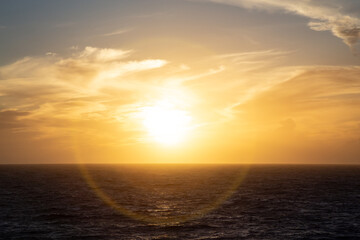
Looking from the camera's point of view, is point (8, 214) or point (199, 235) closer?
point (199, 235)

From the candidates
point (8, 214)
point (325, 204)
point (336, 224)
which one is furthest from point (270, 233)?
point (8, 214)

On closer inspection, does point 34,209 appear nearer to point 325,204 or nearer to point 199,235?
point 199,235

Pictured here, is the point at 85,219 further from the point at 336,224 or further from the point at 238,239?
the point at 336,224

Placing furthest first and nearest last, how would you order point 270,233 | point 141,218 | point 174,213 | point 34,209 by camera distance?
point 34,209, point 174,213, point 141,218, point 270,233

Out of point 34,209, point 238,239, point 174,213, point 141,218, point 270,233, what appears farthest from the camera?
point 34,209

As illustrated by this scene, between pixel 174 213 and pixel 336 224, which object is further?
pixel 174 213

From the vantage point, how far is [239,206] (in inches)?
2542

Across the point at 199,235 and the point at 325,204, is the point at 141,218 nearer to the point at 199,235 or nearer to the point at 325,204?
the point at 199,235

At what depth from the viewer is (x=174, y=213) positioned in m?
56.6

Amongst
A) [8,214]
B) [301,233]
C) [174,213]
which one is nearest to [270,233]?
[301,233]

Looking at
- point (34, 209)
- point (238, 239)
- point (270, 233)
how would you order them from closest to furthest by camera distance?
point (238, 239), point (270, 233), point (34, 209)

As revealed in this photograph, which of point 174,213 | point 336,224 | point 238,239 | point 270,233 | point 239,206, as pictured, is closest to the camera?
point 238,239

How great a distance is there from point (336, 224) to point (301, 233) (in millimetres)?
8990

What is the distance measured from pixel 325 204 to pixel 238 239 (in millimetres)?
35780
